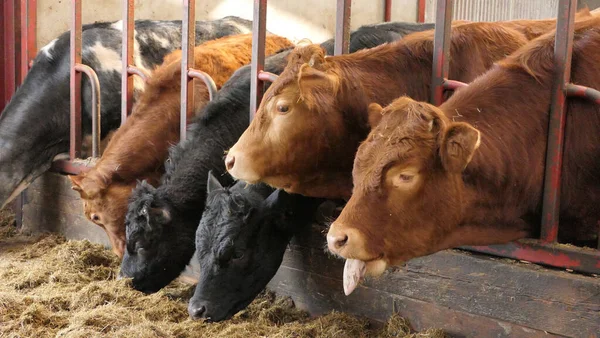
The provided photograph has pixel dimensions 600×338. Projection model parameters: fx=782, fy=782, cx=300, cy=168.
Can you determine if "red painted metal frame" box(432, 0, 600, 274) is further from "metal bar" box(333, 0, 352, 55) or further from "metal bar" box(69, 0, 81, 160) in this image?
"metal bar" box(69, 0, 81, 160)

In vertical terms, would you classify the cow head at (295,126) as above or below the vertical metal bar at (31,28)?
below

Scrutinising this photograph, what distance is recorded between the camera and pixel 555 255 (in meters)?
3.18

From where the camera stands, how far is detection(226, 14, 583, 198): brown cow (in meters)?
3.62

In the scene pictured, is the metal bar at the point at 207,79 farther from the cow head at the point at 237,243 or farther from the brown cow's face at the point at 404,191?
the brown cow's face at the point at 404,191

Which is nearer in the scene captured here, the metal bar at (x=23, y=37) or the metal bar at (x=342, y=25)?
the metal bar at (x=342, y=25)

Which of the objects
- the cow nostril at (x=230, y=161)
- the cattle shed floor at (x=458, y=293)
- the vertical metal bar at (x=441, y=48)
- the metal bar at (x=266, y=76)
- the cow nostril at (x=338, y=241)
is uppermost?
the vertical metal bar at (x=441, y=48)

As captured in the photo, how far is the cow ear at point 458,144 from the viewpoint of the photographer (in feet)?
8.88

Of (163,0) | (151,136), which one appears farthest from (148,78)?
(163,0)

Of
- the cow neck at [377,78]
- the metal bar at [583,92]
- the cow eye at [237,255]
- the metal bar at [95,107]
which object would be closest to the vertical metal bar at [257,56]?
the cow neck at [377,78]

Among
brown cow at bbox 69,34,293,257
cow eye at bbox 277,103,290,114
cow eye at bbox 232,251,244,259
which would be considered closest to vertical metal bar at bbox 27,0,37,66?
brown cow at bbox 69,34,293,257

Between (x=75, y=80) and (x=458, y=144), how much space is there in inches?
157

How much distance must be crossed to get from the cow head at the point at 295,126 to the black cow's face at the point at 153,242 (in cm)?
103

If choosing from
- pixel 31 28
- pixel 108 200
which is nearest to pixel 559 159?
pixel 108 200

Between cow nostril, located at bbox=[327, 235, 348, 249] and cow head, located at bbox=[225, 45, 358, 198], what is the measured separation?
95 centimetres
